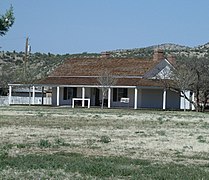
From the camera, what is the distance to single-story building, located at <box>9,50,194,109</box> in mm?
59594

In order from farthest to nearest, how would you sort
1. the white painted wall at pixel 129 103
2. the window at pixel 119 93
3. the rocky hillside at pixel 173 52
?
1. the rocky hillside at pixel 173 52
2. the window at pixel 119 93
3. the white painted wall at pixel 129 103

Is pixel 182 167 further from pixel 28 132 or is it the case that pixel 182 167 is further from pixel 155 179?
pixel 28 132

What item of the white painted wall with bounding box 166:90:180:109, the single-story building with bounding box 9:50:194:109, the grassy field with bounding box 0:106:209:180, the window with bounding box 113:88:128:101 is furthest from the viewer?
the white painted wall with bounding box 166:90:180:109

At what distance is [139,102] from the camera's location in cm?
6138

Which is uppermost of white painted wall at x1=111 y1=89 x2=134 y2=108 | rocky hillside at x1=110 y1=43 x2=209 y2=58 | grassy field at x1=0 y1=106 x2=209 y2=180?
rocky hillside at x1=110 y1=43 x2=209 y2=58

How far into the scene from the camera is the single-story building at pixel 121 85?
196ft

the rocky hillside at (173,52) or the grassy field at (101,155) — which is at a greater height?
the rocky hillside at (173,52)

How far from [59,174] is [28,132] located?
11769mm

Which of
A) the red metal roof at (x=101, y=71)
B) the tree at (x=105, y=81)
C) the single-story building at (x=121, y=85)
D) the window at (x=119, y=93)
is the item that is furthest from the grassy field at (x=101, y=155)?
the window at (x=119, y=93)

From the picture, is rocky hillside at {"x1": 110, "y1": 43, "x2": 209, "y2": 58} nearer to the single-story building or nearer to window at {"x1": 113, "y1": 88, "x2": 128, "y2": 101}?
the single-story building

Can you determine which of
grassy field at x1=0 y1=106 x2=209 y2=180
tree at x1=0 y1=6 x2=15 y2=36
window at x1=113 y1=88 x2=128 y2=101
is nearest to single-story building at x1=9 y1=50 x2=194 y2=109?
window at x1=113 y1=88 x2=128 y2=101

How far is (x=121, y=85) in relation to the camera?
193 ft

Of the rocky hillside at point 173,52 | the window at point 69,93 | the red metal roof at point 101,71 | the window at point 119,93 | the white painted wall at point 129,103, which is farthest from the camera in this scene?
the rocky hillside at point 173,52

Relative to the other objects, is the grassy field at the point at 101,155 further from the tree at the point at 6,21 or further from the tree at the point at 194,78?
the tree at the point at 194,78
